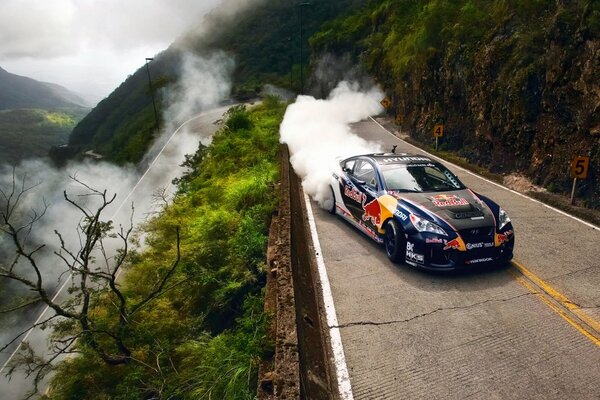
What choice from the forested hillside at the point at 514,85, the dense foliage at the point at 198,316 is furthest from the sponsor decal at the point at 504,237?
the forested hillside at the point at 514,85

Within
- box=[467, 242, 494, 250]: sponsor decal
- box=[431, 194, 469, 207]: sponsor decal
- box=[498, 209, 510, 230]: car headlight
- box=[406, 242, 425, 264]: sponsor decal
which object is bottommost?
box=[406, 242, 425, 264]: sponsor decal

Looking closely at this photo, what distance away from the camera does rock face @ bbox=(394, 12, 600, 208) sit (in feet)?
34.5

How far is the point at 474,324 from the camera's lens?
5.04 meters

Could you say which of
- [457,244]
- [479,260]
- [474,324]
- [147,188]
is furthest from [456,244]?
[147,188]

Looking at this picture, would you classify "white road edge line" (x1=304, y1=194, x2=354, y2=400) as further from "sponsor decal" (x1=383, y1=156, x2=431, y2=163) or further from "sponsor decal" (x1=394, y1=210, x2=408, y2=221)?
"sponsor decal" (x1=383, y1=156, x2=431, y2=163)

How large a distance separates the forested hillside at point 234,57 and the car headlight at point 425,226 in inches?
1574

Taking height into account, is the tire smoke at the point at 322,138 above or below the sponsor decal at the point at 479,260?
above

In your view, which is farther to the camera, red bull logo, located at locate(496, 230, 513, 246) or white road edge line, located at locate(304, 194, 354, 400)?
red bull logo, located at locate(496, 230, 513, 246)

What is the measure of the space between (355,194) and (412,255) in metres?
2.15

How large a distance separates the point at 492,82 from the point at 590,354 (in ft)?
40.6

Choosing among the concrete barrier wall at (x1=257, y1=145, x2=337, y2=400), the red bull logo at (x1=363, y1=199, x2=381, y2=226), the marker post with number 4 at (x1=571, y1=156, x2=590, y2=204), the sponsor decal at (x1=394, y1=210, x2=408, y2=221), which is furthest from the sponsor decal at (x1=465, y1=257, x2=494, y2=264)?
the marker post with number 4 at (x1=571, y1=156, x2=590, y2=204)

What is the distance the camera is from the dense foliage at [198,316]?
479 cm

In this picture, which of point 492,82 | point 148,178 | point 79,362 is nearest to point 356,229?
point 79,362

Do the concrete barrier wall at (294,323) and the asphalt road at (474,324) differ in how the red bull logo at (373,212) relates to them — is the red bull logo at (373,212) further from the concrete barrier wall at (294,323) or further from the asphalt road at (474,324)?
the concrete barrier wall at (294,323)
